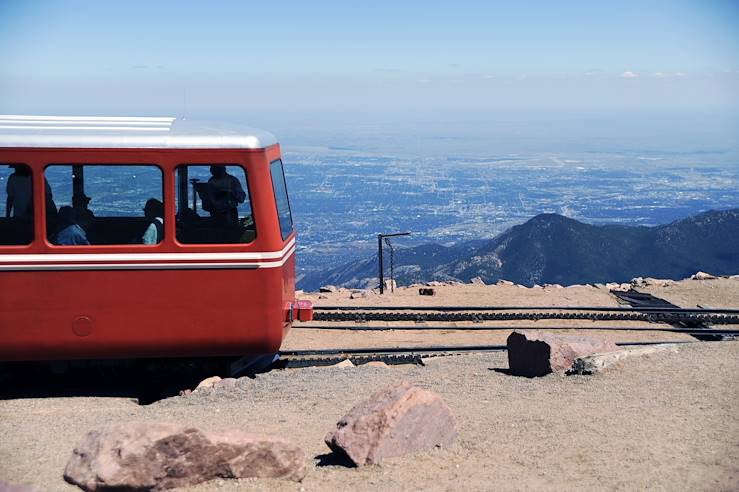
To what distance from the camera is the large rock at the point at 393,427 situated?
6.80 metres

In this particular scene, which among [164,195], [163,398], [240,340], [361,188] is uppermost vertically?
[164,195]

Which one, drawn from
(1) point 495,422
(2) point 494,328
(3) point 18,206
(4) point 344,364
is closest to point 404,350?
(4) point 344,364

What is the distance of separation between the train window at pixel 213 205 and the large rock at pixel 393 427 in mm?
2980

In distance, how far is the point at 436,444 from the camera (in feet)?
23.5

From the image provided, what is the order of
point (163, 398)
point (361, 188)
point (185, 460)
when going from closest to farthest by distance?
point (185, 460) → point (163, 398) → point (361, 188)

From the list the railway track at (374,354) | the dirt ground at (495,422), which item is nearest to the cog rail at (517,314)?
the railway track at (374,354)

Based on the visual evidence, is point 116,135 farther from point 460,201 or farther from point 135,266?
point 460,201

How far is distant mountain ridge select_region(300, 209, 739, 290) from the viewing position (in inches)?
1508

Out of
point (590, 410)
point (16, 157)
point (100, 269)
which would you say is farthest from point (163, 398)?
point (590, 410)

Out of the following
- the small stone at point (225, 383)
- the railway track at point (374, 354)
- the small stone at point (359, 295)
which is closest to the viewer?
the small stone at point (225, 383)

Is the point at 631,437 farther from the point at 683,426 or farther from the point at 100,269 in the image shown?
the point at 100,269

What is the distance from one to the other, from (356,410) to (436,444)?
713mm

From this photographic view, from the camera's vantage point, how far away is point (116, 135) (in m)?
9.20

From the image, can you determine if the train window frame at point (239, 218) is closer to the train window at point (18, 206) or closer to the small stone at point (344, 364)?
the train window at point (18, 206)
